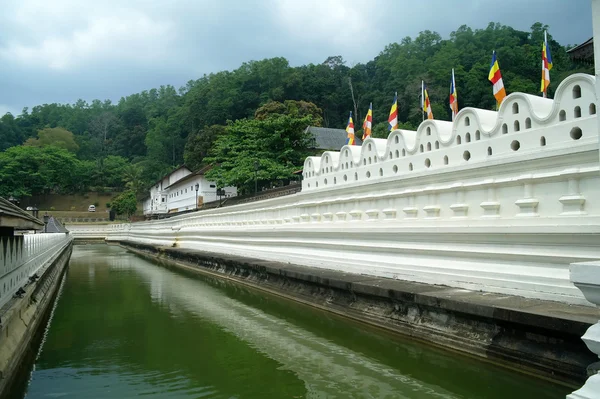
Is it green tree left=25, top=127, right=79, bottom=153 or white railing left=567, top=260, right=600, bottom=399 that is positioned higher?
green tree left=25, top=127, right=79, bottom=153

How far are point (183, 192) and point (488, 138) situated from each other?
45020mm

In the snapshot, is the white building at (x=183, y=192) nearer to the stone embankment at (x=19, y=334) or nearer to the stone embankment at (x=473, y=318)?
the stone embankment at (x=19, y=334)

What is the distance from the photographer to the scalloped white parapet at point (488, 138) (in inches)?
215

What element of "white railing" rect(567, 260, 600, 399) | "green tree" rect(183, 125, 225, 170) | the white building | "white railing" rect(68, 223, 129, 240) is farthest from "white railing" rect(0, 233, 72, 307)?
"green tree" rect(183, 125, 225, 170)

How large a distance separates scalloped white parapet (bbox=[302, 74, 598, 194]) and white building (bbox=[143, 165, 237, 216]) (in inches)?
1052

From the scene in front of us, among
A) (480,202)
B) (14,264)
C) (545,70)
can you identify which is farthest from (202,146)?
(480,202)

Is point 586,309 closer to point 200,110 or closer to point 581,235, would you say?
point 581,235

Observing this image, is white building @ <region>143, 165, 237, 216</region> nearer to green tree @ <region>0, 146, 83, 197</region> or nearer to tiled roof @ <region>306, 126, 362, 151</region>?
tiled roof @ <region>306, 126, 362, 151</region>

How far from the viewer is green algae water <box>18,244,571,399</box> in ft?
16.0

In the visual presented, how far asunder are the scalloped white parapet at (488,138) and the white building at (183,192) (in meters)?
26.7

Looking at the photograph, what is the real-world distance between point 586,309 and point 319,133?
4363cm

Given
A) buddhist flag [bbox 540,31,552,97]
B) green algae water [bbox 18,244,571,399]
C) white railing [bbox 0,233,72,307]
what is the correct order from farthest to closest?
buddhist flag [bbox 540,31,552,97] → white railing [bbox 0,233,72,307] → green algae water [bbox 18,244,571,399]

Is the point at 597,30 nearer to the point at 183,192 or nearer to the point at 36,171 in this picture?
the point at 183,192

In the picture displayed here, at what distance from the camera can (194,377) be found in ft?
17.8
